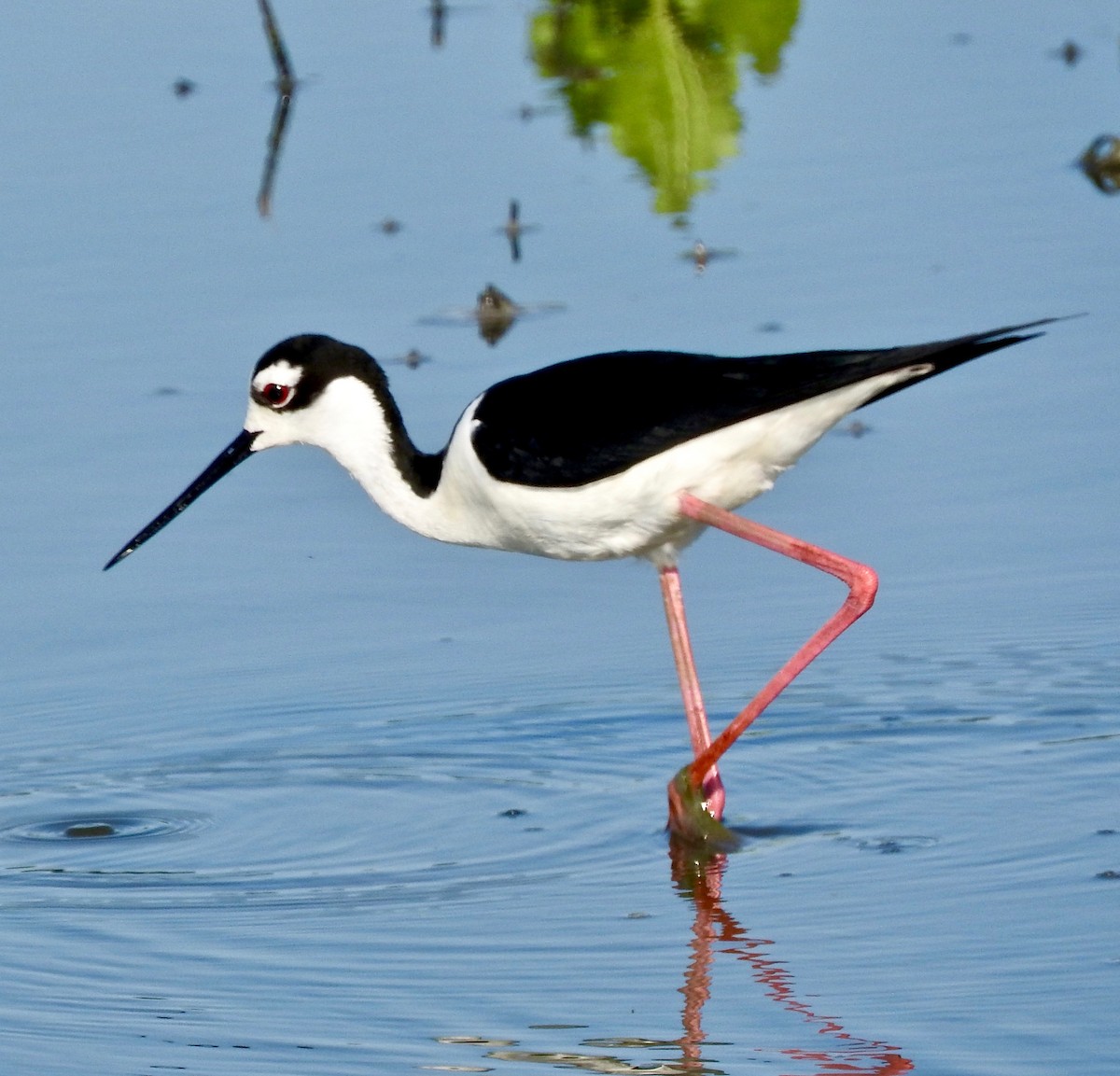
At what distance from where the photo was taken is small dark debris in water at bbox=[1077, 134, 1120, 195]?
8336mm

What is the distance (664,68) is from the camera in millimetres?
9719

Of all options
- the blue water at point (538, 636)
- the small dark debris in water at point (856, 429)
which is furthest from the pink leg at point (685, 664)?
the small dark debris in water at point (856, 429)

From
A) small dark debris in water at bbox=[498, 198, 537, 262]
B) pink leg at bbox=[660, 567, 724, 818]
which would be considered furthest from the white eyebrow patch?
small dark debris in water at bbox=[498, 198, 537, 262]

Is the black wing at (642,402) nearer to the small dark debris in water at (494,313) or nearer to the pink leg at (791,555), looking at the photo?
the pink leg at (791,555)

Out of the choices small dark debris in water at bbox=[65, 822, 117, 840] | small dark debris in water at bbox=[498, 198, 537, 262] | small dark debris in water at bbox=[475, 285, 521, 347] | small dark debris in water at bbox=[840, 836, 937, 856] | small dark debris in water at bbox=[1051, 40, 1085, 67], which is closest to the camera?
small dark debris in water at bbox=[840, 836, 937, 856]

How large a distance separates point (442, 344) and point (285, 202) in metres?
1.62

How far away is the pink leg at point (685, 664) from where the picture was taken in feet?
17.1

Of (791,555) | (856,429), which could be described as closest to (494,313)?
(856,429)

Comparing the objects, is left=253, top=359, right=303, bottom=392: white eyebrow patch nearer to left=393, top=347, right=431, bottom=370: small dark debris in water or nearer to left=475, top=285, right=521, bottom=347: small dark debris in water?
left=393, top=347, right=431, bottom=370: small dark debris in water

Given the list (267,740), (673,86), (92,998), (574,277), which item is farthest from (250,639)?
(673,86)

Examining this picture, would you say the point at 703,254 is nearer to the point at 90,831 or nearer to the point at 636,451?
the point at 636,451

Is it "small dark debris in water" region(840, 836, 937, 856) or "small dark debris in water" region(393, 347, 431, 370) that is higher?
"small dark debris in water" region(840, 836, 937, 856)

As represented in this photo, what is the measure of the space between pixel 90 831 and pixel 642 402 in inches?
56.7

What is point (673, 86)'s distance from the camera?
31.3 feet
